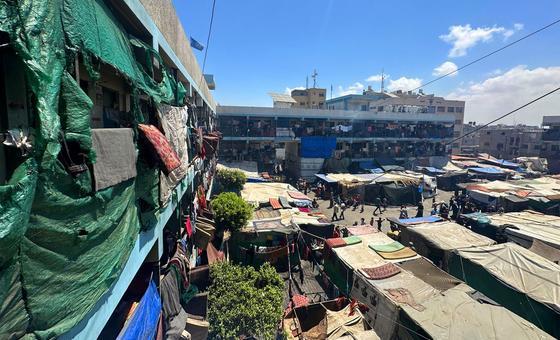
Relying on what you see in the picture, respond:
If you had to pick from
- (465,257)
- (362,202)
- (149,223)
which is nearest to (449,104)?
(362,202)

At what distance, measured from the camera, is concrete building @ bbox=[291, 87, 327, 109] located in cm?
5747

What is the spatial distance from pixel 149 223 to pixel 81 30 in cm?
312

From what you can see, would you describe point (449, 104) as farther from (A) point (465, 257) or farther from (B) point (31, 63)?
(B) point (31, 63)

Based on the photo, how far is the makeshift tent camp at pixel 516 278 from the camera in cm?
816

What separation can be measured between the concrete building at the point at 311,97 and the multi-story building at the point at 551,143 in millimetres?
36392

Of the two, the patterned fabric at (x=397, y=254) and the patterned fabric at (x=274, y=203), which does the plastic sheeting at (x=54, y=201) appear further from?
the patterned fabric at (x=274, y=203)

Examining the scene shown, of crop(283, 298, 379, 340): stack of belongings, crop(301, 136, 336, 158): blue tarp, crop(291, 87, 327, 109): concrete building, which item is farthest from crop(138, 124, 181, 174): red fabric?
crop(291, 87, 327, 109): concrete building

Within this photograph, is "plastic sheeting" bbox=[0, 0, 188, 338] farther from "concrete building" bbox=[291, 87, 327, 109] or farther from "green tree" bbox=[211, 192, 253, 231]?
"concrete building" bbox=[291, 87, 327, 109]

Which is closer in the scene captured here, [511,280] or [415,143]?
[511,280]

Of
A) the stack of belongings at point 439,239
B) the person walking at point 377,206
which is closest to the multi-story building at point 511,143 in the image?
the person walking at point 377,206

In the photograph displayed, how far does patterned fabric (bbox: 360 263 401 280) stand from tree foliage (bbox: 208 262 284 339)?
10.5ft

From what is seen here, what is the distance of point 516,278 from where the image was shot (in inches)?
362

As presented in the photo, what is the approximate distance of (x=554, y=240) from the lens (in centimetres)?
1157

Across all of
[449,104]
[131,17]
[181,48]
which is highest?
[449,104]
